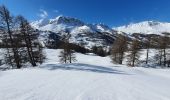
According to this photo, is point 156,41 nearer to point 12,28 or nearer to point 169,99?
point 12,28

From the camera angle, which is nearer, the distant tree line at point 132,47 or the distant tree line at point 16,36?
the distant tree line at point 16,36

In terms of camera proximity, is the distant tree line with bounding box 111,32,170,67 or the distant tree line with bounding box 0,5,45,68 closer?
the distant tree line with bounding box 0,5,45,68

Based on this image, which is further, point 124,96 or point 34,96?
point 124,96

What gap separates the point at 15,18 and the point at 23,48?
15.8 ft

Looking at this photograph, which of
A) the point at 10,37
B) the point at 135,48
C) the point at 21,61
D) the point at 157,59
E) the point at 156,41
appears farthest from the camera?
the point at 157,59

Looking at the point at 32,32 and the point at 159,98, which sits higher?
the point at 32,32

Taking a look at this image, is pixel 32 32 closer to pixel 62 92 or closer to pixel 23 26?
pixel 23 26

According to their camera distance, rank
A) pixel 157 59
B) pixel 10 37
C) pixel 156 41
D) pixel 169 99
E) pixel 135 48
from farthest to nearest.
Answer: pixel 157 59 < pixel 156 41 < pixel 135 48 < pixel 10 37 < pixel 169 99

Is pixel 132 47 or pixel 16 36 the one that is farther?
pixel 132 47

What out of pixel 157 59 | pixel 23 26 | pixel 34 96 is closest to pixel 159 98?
pixel 34 96

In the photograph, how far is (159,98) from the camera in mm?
8867

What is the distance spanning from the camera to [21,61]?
90.4 feet

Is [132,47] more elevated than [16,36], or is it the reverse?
[16,36]

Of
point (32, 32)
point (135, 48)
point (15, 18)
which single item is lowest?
point (135, 48)
